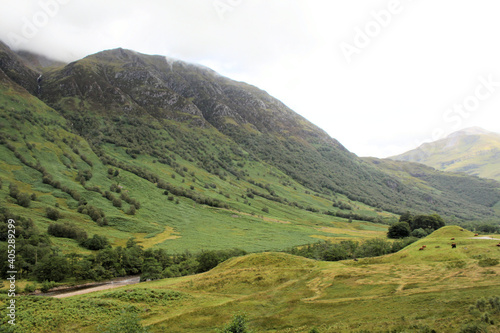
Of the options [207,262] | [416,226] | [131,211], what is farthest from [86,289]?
[416,226]

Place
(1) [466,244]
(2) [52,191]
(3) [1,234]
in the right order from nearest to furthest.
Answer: (1) [466,244] → (3) [1,234] → (2) [52,191]

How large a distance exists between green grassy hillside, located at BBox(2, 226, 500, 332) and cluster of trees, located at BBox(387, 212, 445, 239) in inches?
4055

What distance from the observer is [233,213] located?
194125 mm

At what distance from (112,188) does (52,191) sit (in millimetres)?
35927

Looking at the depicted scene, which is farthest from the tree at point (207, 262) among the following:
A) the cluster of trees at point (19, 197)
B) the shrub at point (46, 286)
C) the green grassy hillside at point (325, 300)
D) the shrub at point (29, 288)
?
the cluster of trees at point (19, 197)

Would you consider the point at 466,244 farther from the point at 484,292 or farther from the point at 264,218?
the point at 264,218

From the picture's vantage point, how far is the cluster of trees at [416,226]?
490 feet

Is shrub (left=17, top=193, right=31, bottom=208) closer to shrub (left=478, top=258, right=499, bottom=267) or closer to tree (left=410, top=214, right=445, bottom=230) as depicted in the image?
shrub (left=478, top=258, right=499, bottom=267)

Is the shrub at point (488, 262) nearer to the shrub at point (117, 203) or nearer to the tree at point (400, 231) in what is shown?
the tree at point (400, 231)

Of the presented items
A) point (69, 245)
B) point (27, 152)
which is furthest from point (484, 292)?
point (27, 152)

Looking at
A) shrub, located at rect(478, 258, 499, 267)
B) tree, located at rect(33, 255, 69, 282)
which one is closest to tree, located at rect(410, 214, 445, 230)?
shrub, located at rect(478, 258, 499, 267)

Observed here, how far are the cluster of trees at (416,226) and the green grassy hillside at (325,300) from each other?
103m

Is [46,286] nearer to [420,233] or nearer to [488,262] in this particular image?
[488,262]

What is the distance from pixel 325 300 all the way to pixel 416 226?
154 meters
